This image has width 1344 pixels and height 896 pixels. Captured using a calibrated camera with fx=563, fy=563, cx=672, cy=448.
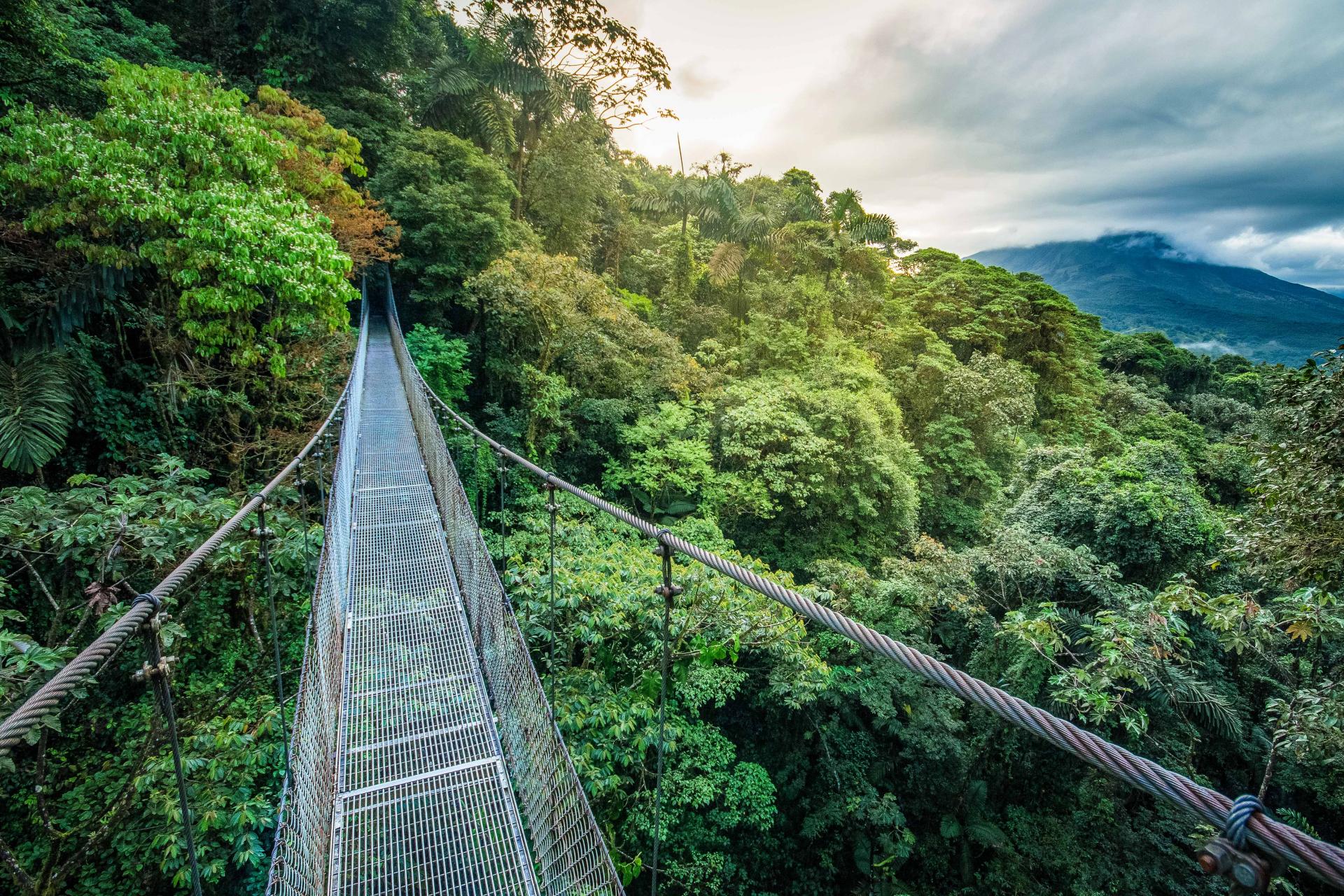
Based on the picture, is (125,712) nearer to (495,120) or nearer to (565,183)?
(565,183)

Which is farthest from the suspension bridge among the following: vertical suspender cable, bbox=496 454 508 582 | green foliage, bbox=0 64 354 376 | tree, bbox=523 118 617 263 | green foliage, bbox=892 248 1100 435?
green foliage, bbox=892 248 1100 435

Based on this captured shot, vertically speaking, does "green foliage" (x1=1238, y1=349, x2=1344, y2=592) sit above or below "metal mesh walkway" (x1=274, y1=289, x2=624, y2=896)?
above

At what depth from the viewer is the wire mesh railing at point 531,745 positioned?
5.50 ft

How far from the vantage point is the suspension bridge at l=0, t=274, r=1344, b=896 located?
768 mm

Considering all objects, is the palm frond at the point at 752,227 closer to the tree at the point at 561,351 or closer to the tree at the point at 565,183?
the tree at the point at 565,183

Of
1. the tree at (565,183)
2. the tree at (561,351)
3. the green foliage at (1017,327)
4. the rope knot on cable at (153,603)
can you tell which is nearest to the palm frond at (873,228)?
the green foliage at (1017,327)

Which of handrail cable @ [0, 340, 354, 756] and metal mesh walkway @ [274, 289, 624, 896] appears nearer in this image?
handrail cable @ [0, 340, 354, 756]

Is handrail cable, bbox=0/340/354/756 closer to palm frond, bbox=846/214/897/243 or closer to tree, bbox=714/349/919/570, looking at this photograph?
tree, bbox=714/349/919/570

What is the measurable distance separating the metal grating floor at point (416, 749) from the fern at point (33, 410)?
216 cm

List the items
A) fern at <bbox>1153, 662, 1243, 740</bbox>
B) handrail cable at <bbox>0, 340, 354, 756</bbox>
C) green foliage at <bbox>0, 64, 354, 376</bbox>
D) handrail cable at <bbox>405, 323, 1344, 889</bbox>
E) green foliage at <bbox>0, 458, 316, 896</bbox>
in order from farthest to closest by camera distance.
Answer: fern at <bbox>1153, 662, 1243, 740</bbox>, green foliage at <bbox>0, 64, 354, 376</bbox>, green foliage at <bbox>0, 458, 316, 896</bbox>, handrail cable at <bbox>0, 340, 354, 756</bbox>, handrail cable at <bbox>405, 323, 1344, 889</bbox>

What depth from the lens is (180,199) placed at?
3385 mm

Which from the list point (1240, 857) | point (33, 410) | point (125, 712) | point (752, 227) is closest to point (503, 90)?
point (752, 227)

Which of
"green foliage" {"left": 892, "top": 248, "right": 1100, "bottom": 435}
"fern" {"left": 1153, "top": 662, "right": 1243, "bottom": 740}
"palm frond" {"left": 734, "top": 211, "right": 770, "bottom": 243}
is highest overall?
"palm frond" {"left": 734, "top": 211, "right": 770, "bottom": 243}

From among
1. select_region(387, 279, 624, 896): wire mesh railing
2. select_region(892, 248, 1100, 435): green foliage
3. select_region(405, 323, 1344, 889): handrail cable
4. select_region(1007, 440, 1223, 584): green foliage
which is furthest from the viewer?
select_region(892, 248, 1100, 435): green foliage
